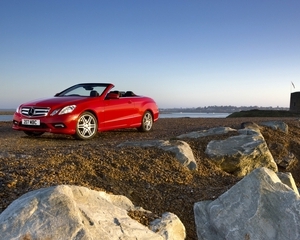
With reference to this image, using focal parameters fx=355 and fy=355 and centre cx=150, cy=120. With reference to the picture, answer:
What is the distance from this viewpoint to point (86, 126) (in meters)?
8.34

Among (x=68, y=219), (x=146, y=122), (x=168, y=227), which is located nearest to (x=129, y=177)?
(x=168, y=227)

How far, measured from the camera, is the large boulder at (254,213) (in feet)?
10.5

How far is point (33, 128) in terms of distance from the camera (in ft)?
26.7

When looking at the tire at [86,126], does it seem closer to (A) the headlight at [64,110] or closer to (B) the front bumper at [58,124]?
(B) the front bumper at [58,124]

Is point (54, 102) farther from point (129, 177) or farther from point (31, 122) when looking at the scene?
point (129, 177)

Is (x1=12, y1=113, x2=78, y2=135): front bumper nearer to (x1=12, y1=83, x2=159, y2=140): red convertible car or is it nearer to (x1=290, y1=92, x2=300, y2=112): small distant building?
(x1=12, y1=83, x2=159, y2=140): red convertible car

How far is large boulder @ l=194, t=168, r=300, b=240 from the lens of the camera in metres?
3.21

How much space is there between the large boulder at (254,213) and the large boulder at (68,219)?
0.58 meters

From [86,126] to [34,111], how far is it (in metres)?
1.22

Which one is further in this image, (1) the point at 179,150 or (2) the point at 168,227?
(1) the point at 179,150

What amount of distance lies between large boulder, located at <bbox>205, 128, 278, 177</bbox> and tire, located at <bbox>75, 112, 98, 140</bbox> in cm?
298

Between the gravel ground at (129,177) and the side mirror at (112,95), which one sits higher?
the side mirror at (112,95)

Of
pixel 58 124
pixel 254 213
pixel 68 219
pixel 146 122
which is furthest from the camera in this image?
pixel 146 122

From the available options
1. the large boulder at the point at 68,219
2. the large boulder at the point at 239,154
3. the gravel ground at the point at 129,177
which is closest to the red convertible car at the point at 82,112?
the gravel ground at the point at 129,177
